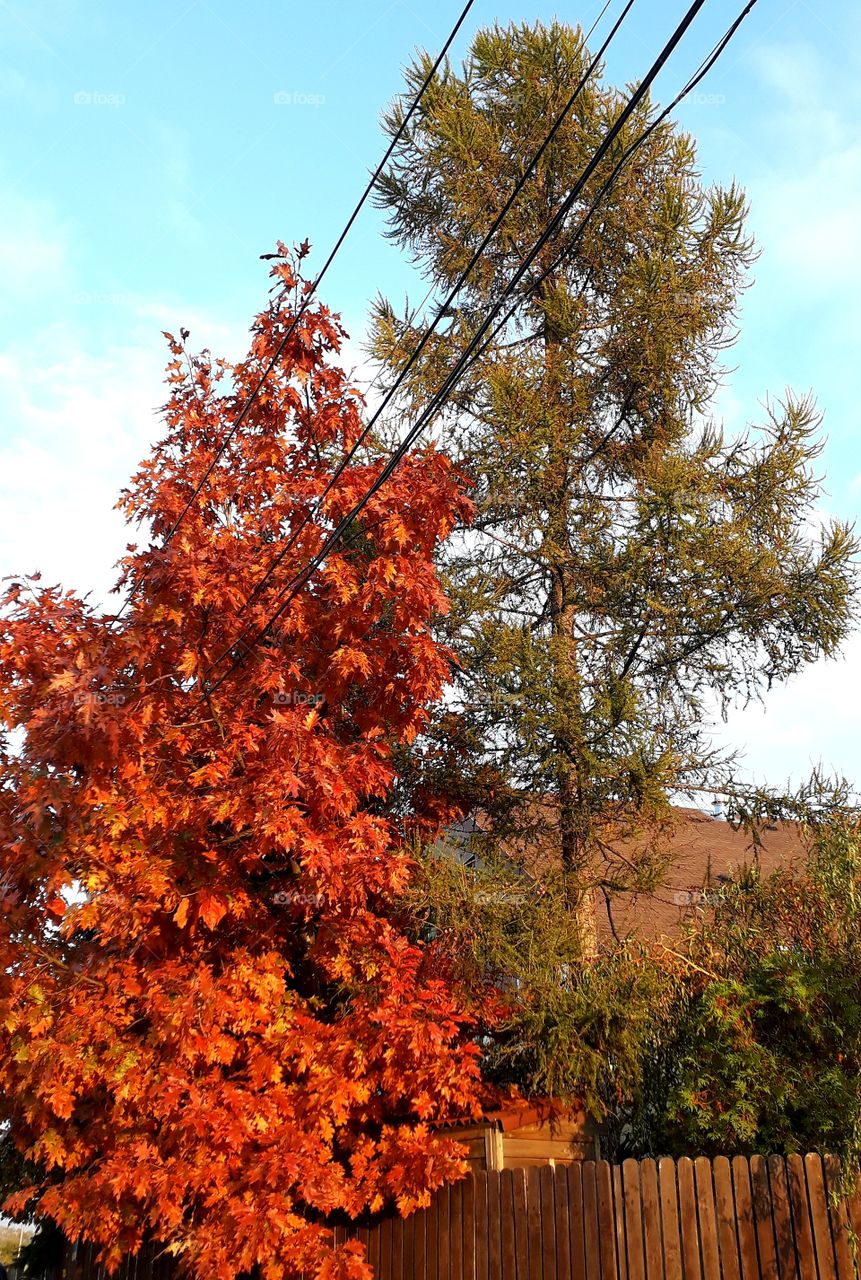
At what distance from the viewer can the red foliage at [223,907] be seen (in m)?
7.75

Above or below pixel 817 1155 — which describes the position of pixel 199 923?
above

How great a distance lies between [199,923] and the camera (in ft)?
30.1

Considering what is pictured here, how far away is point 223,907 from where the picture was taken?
331 inches

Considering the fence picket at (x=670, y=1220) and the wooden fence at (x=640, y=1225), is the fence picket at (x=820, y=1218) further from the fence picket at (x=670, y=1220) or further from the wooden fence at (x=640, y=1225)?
the fence picket at (x=670, y=1220)

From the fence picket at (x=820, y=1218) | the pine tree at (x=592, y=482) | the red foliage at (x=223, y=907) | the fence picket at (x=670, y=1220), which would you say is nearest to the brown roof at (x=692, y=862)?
the pine tree at (x=592, y=482)

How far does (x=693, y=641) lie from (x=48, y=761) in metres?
6.88

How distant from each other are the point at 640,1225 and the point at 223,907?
12.1ft

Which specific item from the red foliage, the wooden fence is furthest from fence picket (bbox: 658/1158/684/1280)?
the red foliage

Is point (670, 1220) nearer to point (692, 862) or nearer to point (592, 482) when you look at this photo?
point (592, 482)

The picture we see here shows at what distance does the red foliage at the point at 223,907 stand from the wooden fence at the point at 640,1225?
1.65ft

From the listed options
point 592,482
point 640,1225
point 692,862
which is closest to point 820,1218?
point 640,1225

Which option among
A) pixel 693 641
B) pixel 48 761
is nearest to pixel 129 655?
pixel 48 761

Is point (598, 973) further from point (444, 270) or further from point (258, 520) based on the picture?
point (444, 270)

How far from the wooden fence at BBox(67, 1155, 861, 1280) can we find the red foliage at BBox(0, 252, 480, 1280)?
503 millimetres
